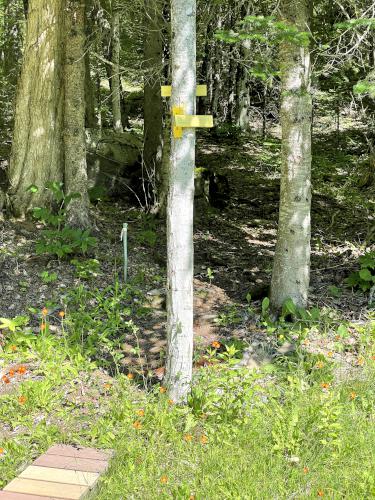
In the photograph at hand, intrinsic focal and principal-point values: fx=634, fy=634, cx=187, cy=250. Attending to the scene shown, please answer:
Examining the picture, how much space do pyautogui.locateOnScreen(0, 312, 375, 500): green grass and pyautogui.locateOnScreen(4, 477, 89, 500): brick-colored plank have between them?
0.17 m

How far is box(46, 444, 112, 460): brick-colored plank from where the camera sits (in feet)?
14.1

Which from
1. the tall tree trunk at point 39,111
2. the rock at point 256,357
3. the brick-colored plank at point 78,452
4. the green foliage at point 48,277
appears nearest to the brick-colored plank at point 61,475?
the brick-colored plank at point 78,452

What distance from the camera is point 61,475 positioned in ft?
13.3

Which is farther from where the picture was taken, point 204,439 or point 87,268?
point 87,268

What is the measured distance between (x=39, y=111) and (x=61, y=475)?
5.91 metres

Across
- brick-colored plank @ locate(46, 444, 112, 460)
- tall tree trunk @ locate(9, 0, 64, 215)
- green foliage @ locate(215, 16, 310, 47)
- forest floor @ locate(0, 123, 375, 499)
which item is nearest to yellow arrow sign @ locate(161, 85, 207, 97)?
green foliage @ locate(215, 16, 310, 47)

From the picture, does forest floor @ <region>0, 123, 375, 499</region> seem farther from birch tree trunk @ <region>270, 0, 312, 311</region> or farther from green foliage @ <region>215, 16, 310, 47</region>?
green foliage @ <region>215, 16, 310, 47</region>

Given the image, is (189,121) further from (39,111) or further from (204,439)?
(39,111)

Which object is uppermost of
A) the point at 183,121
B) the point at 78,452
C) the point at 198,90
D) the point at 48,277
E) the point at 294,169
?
the point at 198,90

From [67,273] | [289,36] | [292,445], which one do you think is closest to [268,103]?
[67,273]

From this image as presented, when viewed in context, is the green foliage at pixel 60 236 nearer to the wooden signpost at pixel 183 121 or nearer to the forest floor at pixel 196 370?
the forest floor at pixel 196 370

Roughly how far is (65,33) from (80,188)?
2109 millimetres

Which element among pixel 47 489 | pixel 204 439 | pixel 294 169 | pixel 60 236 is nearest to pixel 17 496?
pixel 47 489

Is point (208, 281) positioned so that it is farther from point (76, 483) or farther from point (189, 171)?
point (76, 483)
